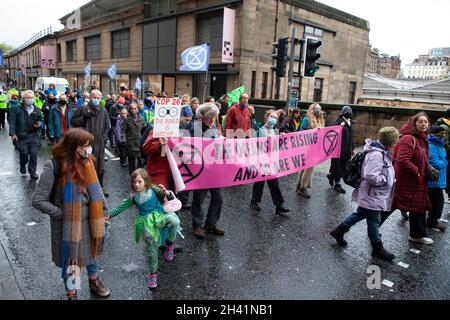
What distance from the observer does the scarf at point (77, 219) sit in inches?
109

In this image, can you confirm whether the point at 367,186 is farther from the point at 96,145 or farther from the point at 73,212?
the point at 96,145

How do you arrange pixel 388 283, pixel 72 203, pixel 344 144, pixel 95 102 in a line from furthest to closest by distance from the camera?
1. pixel 344 144
2. pixel 95 102
3. pixel 388 283
4. pixel 72 203

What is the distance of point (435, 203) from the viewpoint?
17.1ft

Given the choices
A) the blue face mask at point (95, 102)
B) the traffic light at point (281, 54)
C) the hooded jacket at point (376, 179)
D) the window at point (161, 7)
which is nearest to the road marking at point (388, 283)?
the hooded jacket at point (376, 179)

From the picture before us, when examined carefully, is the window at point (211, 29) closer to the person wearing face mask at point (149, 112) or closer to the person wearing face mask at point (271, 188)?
the person wearing face mask at point (149, 112)

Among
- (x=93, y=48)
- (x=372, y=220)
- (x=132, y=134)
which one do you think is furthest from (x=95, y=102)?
(x=93, y=48)

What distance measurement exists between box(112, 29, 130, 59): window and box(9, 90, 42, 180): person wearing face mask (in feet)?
74.2

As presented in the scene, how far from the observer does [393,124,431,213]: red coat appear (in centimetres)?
432

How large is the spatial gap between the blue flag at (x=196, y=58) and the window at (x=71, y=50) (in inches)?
1301

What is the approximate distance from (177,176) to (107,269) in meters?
1.31

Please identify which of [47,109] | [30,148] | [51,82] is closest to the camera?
[30,148]

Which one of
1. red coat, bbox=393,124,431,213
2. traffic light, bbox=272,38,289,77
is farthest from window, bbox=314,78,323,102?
red coat, bbox=393,124,431,213

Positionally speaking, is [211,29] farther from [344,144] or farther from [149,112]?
[344,144]

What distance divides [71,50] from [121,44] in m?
15.5
